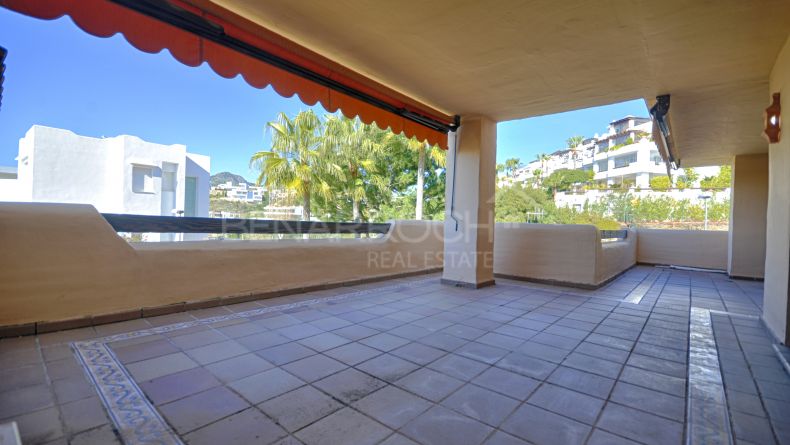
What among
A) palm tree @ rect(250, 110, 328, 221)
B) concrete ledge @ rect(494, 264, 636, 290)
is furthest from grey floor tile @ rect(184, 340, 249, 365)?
palm tree @ rect(250, 110, 328, 221)

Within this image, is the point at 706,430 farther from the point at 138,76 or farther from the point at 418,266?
the point at 138,76

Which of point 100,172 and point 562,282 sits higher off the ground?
point 100,172

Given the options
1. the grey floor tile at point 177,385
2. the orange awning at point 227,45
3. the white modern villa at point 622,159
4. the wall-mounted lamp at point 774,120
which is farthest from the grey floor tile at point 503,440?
the white modern villa at point 622,159

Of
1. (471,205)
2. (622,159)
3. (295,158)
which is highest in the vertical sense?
(622,159)

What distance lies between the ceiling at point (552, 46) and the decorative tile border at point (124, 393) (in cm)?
292

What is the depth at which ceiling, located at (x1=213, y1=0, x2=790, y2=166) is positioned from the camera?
2.66 meters

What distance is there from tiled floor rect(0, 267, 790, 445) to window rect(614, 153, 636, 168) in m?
50.4

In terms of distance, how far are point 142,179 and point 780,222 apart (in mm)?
16477

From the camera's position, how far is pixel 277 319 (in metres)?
3.58

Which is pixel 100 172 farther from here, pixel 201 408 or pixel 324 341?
pixel 201 408

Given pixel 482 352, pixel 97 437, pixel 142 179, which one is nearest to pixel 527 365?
pixel 482 352

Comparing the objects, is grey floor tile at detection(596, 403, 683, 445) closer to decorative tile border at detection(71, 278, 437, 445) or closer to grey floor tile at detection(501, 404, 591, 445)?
grey floor tile at detection(501, 404, 591, 445)

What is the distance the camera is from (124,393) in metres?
2.01

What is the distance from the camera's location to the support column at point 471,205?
554 cm
